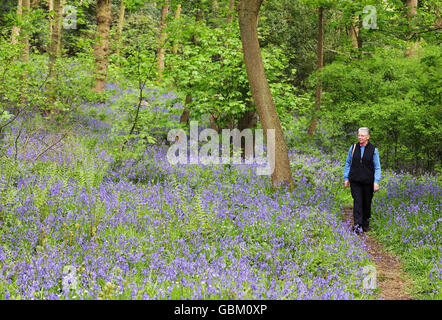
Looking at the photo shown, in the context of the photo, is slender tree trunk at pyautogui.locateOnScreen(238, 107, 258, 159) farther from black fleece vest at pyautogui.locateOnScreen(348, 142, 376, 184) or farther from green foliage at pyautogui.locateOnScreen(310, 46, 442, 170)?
black fleece vest at pyautogui.locateOnScreen(348, 142, 376, 184)

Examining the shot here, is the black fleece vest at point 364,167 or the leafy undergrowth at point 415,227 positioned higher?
the black fleece vest at point 364,167

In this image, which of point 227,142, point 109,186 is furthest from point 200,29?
point 109,186

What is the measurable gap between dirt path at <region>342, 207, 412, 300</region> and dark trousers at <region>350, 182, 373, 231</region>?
1.73 ft

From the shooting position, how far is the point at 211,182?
923 cm

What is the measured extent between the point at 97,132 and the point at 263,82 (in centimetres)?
755

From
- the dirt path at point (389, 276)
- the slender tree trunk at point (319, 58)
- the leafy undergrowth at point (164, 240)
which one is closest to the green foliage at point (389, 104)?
the slender tree trunk at point (319, 58)

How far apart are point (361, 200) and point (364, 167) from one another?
2.08 feet

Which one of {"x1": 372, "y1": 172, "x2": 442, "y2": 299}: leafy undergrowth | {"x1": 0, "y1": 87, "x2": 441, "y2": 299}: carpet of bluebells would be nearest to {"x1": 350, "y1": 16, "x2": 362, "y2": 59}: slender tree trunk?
{"x1": 0, "y1": 87, "x2": 441, "y2": 299}: carpet of bluebells

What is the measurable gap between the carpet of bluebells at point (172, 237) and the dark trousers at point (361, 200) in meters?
0.43

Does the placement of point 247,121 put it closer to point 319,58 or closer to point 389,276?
point 319,58

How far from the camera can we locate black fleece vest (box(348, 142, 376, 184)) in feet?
25.5

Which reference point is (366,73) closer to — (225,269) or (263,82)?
(263,82)

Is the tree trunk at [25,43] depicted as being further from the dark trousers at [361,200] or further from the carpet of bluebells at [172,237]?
the dark trousers at [361,200]

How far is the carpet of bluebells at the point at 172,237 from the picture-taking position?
15.0ft
